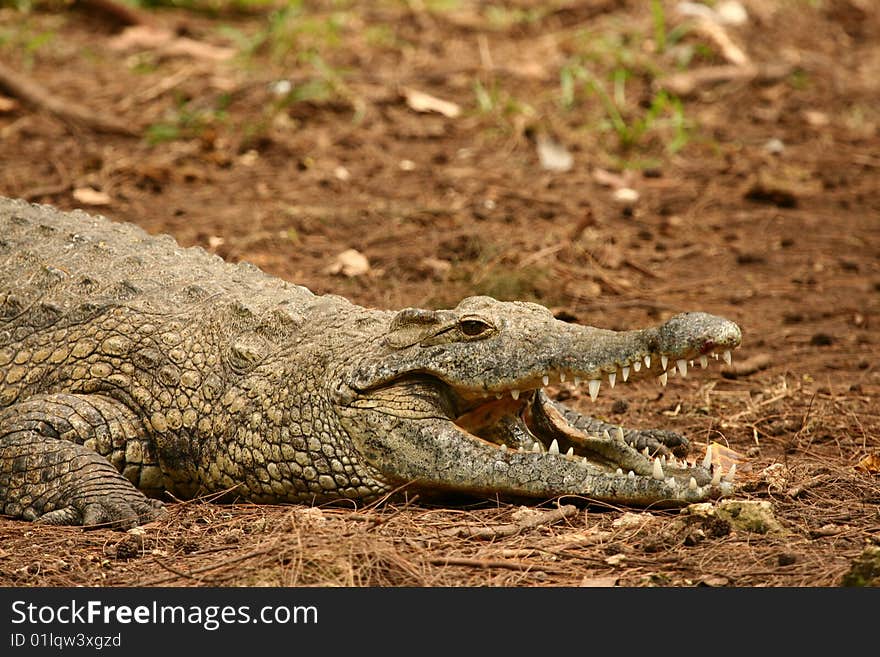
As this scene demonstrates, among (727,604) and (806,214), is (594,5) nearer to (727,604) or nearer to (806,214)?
(806,214)

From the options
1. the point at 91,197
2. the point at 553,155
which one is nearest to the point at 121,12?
the point at 91,197

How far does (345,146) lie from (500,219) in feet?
6.53

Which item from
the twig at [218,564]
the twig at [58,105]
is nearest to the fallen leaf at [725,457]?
the twig at [218,564]

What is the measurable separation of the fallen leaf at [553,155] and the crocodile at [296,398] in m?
4.97

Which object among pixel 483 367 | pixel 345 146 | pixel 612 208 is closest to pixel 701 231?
pixel 612 208

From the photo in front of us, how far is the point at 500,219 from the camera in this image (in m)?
8.70

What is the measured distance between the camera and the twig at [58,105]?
9.96 meters

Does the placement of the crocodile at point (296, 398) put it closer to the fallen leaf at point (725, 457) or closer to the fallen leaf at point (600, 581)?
the fallen leaf at point (725, 457)

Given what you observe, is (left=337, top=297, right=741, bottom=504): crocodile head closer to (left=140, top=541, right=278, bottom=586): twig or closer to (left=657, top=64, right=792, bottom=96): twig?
(left=140, top=541, right=278, bottom=586): twig

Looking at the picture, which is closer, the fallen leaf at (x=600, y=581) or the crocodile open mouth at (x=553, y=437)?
the fallen leaf at (x=600, y=581)

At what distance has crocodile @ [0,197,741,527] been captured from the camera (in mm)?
4457

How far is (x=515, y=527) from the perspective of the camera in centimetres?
434

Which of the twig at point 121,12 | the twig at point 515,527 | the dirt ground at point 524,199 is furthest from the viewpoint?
the twig at point 121,12

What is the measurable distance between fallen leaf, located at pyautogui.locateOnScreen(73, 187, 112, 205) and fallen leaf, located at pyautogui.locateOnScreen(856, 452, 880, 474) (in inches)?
227
